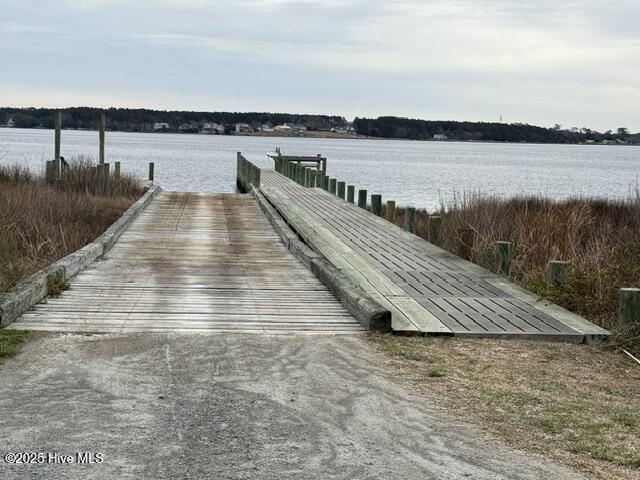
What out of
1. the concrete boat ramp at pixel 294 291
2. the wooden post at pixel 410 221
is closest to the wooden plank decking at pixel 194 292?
the concrete boat ramp at pixel 294 291

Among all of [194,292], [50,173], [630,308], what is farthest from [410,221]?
[50,173]

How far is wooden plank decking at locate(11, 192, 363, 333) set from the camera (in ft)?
24.5

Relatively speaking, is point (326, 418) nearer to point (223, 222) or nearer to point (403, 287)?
point (403, 287)

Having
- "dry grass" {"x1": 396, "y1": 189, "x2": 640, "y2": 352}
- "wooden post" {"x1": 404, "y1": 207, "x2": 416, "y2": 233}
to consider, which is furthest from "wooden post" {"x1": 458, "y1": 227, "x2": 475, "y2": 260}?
"wooden post" {"x1": 404, "y1": 207, "x2": 416, "y2": 233}

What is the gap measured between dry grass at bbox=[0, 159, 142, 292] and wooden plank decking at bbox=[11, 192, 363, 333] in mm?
879

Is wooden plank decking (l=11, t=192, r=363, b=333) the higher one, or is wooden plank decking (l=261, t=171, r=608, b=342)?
wooden plank decking (l=261, t=171, r=608, b=342)

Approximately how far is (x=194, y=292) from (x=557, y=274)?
3.82 metres

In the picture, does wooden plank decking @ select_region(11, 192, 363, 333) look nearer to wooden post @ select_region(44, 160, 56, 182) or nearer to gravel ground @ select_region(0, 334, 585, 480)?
gravel ground @ select_region(0, 334, 585, 480)

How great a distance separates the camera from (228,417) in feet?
16.3

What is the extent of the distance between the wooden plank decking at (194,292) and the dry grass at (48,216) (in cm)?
88

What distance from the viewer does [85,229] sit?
15969 millimetres

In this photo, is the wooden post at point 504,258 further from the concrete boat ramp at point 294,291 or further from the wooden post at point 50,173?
the wooden post at point 50,173

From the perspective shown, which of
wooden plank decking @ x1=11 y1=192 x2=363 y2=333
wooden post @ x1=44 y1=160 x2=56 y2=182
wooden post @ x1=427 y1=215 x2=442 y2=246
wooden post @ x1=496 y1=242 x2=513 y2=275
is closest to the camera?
wooden plank decking @ x1=11 y1=192 x2=363 y2=333

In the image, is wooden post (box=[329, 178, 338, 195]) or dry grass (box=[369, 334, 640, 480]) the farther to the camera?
wooden post (box=[329, 178, 338, 195])
